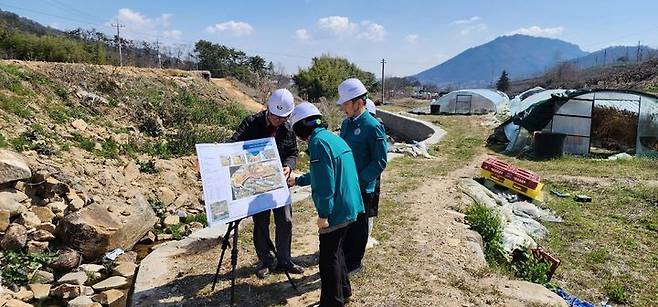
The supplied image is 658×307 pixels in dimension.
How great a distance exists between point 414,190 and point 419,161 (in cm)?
384

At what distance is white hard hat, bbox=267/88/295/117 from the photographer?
373cm

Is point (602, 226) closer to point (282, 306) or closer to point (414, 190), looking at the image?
point (414, 190)

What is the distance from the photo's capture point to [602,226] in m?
7.55

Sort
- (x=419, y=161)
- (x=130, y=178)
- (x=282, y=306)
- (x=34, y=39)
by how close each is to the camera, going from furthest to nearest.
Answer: (x=34, y=39)
(x=419, y=161)
(x=130, y=178)
(x=282, y=306)

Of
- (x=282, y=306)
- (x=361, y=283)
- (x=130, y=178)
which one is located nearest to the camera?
(x=282, y=306)

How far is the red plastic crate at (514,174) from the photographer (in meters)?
9.00

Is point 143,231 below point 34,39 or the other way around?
below

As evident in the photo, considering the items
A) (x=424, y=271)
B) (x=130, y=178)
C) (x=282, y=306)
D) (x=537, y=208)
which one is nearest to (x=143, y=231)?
(x=130, y=178)

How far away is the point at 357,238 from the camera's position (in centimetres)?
419

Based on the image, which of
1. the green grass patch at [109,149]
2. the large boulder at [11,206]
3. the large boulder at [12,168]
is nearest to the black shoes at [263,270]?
the large boulder at [11,206]

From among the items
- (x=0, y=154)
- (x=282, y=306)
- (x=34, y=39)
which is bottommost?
(x=282, y=306)

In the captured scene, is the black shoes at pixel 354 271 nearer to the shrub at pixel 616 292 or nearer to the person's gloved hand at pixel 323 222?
the person's gloved hand at pixel 323 222

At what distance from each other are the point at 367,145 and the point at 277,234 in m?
1.23

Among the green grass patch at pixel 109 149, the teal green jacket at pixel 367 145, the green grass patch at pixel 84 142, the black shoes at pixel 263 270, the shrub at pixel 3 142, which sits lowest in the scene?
the black shoes at pixel 263 270
